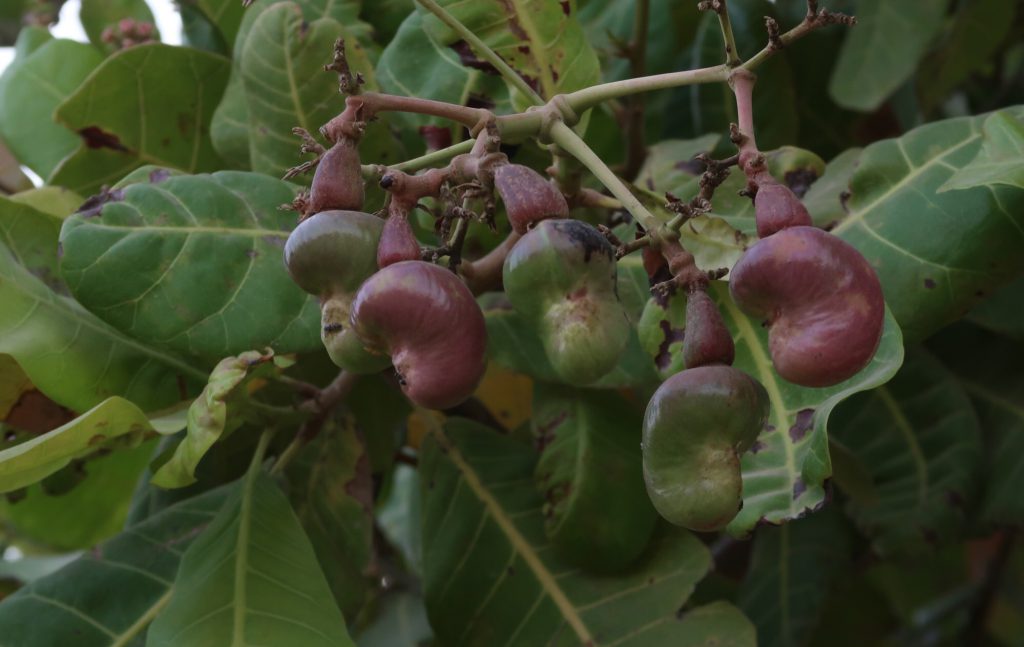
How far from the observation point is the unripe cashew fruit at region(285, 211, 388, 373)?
69cm

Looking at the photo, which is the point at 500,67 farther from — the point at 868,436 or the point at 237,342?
the point at 868,436

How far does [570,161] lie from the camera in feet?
3.04

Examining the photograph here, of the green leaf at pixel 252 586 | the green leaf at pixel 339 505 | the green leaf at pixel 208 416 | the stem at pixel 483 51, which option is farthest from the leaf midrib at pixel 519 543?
the stem at pixel 483 51

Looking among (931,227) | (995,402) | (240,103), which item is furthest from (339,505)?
(995,402)

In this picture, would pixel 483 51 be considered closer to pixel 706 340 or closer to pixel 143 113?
pixel 706 340

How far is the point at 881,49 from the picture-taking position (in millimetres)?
1494

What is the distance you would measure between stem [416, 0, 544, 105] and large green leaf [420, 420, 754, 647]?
438 mm

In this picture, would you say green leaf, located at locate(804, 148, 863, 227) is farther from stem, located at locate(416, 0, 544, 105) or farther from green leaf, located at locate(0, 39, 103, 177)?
green leaf, located at locate(0, 39, 103, 177)

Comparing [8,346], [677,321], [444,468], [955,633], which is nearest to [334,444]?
[444,468]

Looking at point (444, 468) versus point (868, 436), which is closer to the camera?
point (444, 468)

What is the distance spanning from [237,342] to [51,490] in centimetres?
42

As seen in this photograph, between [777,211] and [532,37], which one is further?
[532,37]

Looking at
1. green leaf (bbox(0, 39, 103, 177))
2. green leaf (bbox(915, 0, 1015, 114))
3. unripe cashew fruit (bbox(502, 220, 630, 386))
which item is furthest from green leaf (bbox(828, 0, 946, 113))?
green leaf (bbox(0, 39, 103, 177))

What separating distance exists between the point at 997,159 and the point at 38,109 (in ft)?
3.76
